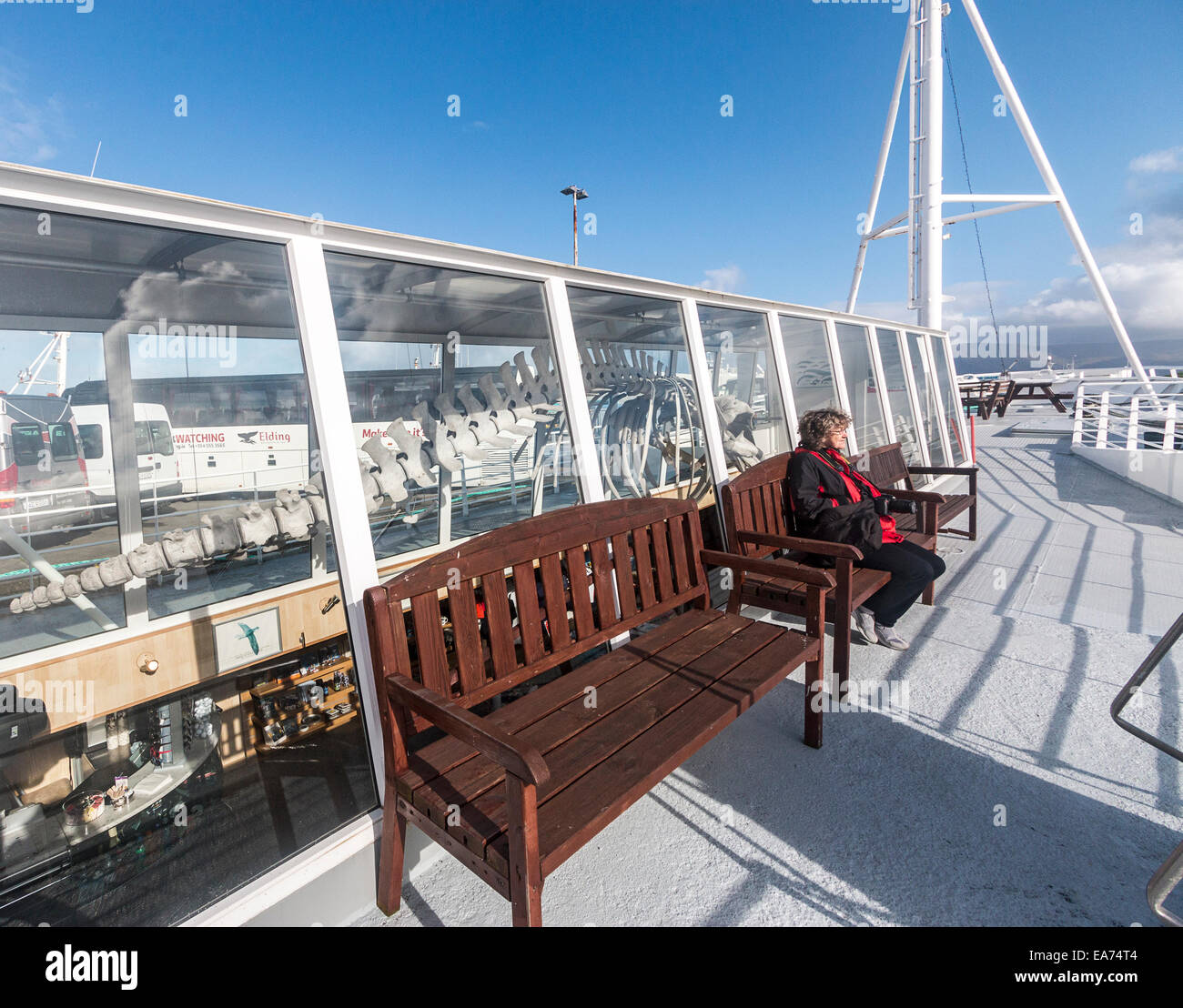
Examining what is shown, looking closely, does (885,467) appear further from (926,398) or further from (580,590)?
(580,590)

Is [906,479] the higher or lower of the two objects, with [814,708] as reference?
higher

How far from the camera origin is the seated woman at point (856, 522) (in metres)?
3.85

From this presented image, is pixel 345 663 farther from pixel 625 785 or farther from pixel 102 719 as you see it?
pixel 102 719

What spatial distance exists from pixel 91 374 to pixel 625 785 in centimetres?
271

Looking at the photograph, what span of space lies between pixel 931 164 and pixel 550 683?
47.1 ft

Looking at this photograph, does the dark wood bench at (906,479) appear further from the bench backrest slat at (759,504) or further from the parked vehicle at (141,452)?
the parked vehicle at (141,452)

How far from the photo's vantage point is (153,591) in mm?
3094

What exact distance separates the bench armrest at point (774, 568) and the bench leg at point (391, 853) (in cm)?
190

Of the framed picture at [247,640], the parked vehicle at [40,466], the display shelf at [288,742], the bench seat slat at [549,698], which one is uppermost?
the parked vehicle at [40,466]

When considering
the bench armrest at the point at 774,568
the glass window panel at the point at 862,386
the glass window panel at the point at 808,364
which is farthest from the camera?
the glass window panel at the point at 862,386

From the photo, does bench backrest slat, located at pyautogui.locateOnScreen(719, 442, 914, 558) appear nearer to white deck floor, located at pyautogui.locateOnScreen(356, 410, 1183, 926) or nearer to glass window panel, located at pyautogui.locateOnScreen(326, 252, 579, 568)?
white deck floor, located at pyautogui.locateOnScreen(356, 410, 1183, 926)

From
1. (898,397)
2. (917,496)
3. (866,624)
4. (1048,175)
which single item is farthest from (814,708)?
(1048,175)

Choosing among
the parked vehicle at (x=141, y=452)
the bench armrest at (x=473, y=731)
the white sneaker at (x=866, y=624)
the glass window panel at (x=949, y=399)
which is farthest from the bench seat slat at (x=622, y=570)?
the glass window panel at (x=949, y=399)

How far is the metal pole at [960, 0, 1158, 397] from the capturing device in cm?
1353
